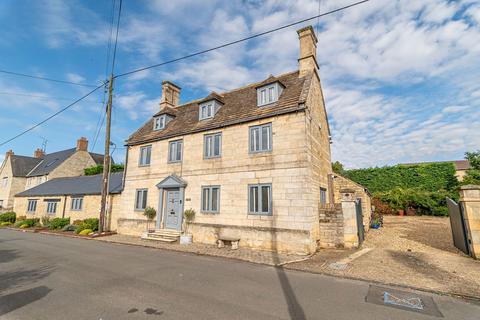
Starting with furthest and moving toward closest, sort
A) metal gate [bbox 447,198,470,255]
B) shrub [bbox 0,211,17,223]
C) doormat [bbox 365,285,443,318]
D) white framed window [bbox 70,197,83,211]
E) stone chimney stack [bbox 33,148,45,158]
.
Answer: stone chimney stack [bbox 33,148,45,158], shrub [bbox 0,211,17,223], white framed window [bbox 70,197,83,211], metal gate [bbox 447,198,470,255], doormat [bbox 365,285,443,318]

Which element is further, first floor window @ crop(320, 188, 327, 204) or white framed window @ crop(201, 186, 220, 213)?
first floor window @ crop(320, 188, 327, 204)

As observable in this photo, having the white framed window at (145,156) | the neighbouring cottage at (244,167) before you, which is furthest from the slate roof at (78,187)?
the neighbouring cottage at (244,167)

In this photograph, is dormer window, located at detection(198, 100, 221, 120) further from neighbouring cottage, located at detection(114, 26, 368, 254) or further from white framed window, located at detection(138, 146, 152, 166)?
white framed window, located at detection(138, 146, 152, 166)

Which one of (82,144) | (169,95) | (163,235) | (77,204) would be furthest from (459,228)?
(82,144)

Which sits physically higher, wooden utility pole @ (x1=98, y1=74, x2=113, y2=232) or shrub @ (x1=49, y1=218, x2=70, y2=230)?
wooden utility pole @ (x1=98, y1=74, x2=113, y2=232)

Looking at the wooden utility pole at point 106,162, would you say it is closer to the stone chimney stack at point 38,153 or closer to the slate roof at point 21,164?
the slate roof at point 21,164

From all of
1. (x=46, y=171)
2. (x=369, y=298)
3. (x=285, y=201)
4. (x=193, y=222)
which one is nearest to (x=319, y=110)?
(x=285, y=201)

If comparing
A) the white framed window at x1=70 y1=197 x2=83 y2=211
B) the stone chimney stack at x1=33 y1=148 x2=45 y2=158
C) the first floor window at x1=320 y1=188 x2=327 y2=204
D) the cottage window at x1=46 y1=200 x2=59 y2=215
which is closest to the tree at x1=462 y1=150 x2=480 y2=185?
the first floor window at x1=320 y1=188 x2=327 y2=204

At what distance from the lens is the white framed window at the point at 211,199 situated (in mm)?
14375

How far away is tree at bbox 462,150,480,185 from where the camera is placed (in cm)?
2301

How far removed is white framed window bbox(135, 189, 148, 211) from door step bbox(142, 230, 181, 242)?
2.50 metres

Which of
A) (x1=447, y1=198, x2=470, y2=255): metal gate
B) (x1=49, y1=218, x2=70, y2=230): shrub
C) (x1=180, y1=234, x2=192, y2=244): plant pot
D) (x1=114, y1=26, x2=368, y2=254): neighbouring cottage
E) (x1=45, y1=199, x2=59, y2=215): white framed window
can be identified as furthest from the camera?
(x1=45, y1=199, x2=59, y2=215): white framed window

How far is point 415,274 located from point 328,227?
4.97 meters

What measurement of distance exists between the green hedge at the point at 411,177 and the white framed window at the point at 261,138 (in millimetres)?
24198
